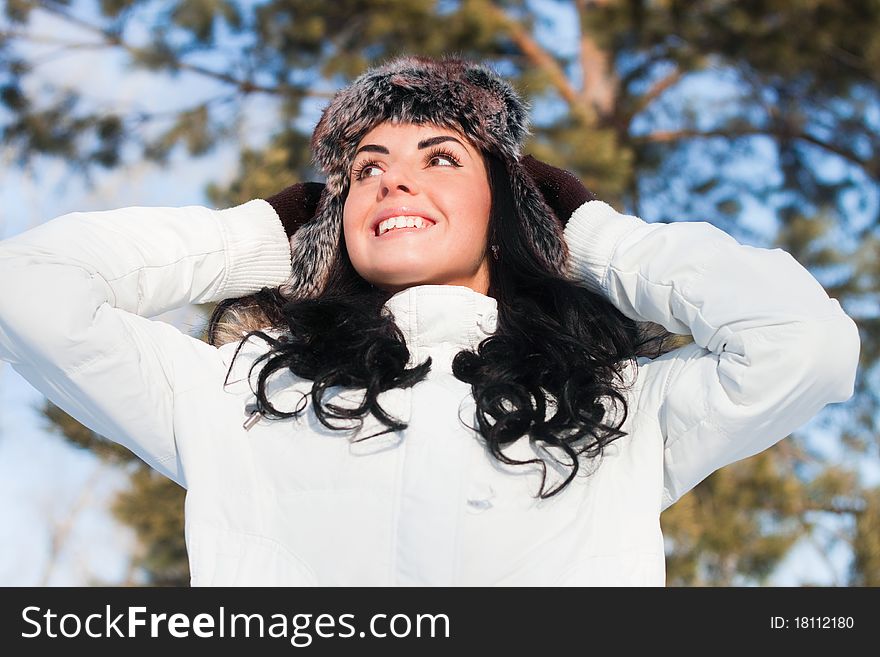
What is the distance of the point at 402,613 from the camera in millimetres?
1580

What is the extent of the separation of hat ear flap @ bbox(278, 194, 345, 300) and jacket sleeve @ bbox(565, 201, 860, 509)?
0.54m

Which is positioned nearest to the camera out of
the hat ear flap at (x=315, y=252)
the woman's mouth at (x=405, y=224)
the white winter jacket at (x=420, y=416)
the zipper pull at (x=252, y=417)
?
the white winter jacket at (x=420, y=416)

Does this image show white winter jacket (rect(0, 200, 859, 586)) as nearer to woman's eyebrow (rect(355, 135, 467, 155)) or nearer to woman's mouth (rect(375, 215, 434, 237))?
woman's mouth (rect(375, 215, 434, 237))

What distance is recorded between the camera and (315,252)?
6.86 feet

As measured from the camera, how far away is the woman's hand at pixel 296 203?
215 centimetres

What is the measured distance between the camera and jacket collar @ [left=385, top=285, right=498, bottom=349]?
1.86 m

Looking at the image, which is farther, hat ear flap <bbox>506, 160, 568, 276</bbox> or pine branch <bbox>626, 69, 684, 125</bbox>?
pine branch <bbox>626, 69, 684, 125</bbox>

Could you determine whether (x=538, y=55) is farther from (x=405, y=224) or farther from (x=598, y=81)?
(x=405, y=224)

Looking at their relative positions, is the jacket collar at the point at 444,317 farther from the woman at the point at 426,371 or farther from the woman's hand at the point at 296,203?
the woman's hand at the point at 296,203

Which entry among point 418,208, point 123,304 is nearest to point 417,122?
point 418,208

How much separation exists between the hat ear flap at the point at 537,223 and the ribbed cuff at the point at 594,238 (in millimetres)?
21

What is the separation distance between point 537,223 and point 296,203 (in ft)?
1.61

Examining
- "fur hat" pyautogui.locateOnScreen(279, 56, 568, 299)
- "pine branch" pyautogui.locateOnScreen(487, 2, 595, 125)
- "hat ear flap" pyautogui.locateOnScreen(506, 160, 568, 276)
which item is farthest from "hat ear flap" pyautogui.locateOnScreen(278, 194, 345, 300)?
"pine branch" pyautogui.locateOnScreen(487, 2, 595, 125)

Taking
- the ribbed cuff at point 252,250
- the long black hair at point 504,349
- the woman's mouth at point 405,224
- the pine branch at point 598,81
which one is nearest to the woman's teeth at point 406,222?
the woman's mouth at point 405,224
